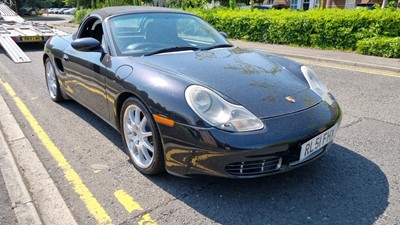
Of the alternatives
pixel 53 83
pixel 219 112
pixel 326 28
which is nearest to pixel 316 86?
pixel 219 112

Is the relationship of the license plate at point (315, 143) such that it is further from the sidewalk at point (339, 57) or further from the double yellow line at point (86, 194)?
the sidewalk at point (339, 57)

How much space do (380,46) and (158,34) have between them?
7.56m

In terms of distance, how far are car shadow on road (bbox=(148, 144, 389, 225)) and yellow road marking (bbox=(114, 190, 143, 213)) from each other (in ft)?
0.95

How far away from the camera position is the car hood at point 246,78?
2.51m

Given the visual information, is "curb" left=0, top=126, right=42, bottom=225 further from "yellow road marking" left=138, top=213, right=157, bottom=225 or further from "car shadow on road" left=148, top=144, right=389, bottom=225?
"car shadow on road" left=148, top=144, right=389, bottom=225

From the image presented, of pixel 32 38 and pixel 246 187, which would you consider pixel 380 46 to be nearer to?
pixel 246 187

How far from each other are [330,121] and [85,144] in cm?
256

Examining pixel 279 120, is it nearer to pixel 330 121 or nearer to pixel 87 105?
pixel 330 121

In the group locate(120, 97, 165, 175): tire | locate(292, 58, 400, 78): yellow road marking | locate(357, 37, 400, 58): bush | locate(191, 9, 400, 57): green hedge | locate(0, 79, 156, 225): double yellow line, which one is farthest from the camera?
locate(191, 9, 400, 57): green hedge

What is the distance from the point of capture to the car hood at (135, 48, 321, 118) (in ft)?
8.24

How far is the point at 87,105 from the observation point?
12.7 ft

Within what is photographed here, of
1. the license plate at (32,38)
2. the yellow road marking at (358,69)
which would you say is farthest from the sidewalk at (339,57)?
the license plate at (32,38)

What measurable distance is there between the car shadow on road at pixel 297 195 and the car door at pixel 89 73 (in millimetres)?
1107

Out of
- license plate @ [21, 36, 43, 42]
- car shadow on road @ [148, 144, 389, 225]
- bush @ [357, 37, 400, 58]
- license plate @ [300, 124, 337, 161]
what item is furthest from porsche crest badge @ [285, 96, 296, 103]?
license plate @ [21, 36, 43, 42]
